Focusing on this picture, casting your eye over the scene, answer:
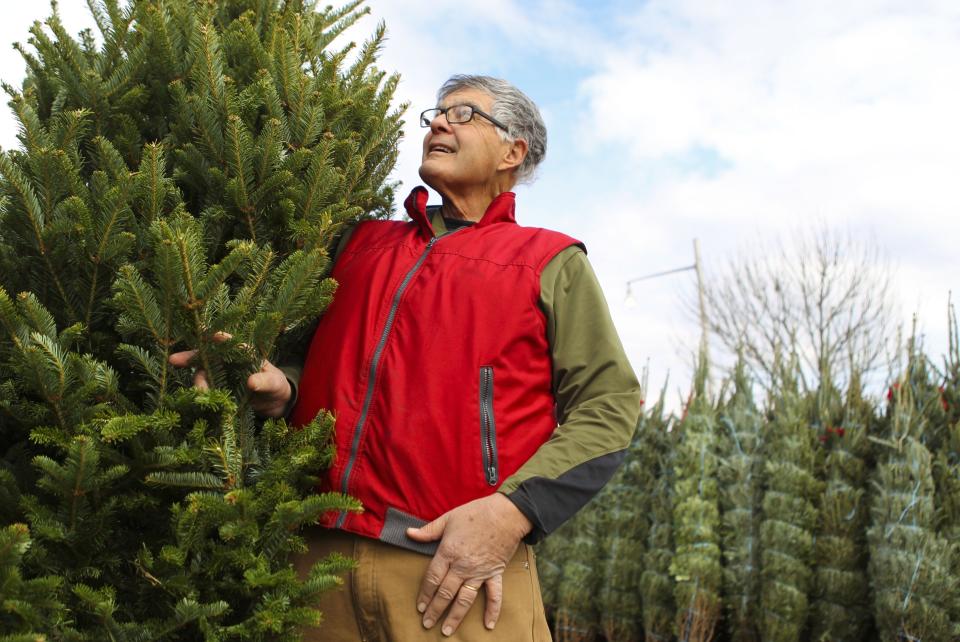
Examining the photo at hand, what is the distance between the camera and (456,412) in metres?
2.15

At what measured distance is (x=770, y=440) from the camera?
7.32m

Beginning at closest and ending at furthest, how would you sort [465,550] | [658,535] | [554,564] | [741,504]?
[465,550]
[741,504]
[658,535]
[554,564]

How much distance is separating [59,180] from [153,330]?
47cm

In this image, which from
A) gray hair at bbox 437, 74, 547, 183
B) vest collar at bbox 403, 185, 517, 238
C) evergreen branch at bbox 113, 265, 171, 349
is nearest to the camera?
evergreen branch at bbox 113, 265, 171, 349

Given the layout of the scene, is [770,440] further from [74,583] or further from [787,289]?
[787,289]

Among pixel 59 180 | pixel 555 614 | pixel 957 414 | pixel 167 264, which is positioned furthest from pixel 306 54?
pixel 555 614

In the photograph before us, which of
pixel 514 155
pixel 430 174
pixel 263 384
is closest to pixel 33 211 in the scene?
pixel 263 384

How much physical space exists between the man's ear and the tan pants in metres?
1.25

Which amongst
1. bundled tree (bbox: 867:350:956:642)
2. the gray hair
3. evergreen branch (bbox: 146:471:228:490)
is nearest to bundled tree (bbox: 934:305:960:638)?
bundled tree (bbox: 867:350:956:642)

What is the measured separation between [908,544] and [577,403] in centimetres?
474

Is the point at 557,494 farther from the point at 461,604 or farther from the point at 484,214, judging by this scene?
the point at 484,214

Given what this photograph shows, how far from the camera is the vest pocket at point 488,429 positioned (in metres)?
2.12

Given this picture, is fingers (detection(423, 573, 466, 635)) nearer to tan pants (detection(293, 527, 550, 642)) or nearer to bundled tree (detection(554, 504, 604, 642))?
tan pants (detection(293, 527, 550, 642))

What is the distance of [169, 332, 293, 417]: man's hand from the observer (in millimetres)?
1896
